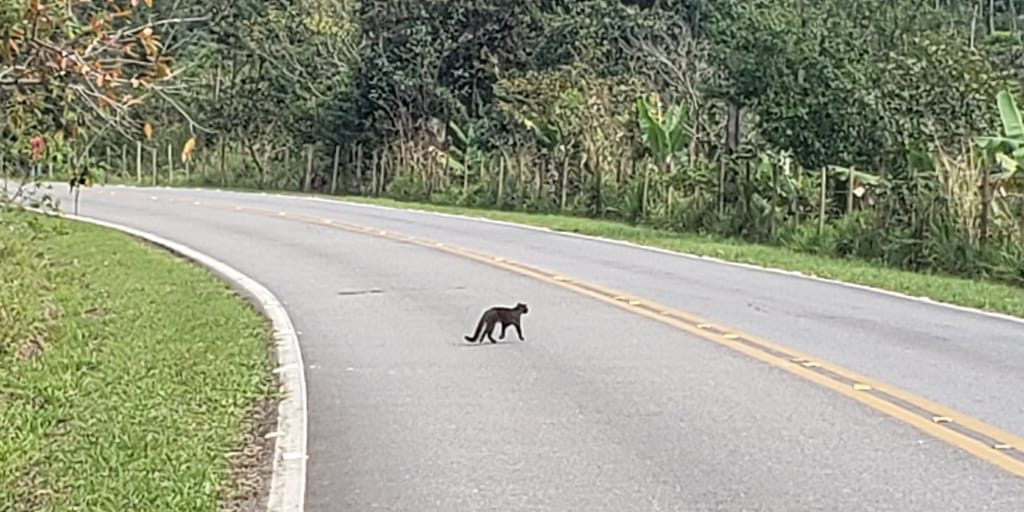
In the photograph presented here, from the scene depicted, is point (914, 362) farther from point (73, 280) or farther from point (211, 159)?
point (211, 159)

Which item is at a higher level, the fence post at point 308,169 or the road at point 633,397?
the fence post at point 308,169

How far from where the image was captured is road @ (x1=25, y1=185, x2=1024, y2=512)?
25.0ft

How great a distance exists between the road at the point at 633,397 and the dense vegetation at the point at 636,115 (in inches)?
111

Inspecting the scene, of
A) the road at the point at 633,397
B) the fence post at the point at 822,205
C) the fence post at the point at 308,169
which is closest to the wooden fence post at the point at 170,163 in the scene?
the fence post at the point at 308,169

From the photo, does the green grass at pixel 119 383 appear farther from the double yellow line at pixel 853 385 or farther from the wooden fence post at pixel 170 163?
the wooden fence post at pixel 170 163

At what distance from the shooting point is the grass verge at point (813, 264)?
1689cm

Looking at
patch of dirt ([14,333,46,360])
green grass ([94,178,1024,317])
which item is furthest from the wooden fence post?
patch of dirt ([14,333,46,360])

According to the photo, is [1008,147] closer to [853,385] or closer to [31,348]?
[853,385]

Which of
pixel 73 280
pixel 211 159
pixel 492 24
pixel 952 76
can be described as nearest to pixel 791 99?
pixel 952 76

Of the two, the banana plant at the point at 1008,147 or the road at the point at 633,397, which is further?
the banana plant at the point at 1008,147

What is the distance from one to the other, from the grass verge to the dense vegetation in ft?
2.35

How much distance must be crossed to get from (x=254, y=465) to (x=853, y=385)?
4.25m

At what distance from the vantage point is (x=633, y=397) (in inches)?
403

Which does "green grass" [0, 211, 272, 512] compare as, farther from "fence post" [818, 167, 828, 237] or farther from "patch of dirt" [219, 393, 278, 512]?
"fence post" [818, 167, 828, 237]
